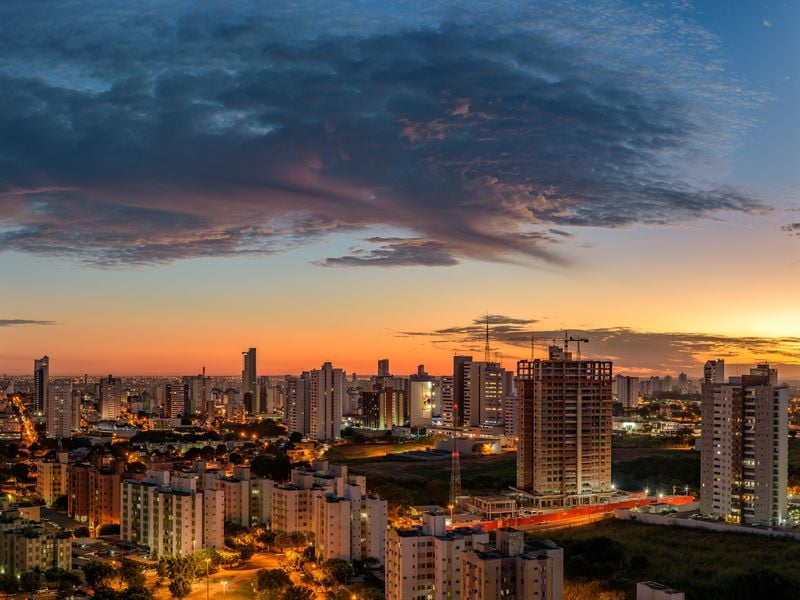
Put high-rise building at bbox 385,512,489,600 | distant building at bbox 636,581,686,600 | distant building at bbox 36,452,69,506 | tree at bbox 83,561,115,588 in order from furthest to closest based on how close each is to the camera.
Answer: distant building at bbox 36,452,69,506 < tree at bbox 83,561,115,588 < high-rise building at bbox 385,512,489,600 < distant building at bbox 636,581,686,600

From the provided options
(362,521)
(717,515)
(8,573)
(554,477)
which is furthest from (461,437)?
(8,573)

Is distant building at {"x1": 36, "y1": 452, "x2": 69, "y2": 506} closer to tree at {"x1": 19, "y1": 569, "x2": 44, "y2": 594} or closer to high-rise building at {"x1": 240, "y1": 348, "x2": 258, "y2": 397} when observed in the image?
tree at {"x1": 19, "y1": 569, "x2": 44, "y2": 594}

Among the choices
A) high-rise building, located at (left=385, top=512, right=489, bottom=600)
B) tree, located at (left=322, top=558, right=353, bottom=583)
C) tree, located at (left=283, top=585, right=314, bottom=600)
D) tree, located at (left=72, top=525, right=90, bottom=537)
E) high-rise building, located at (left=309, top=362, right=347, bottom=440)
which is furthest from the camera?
high-rise building, located at (left=309, top=362, right=347, bottom=440)

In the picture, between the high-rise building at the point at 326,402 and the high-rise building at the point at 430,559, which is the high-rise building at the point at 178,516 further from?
the high-rise building at the point at 326,402

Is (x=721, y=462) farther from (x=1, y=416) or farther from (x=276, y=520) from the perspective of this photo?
(x=1, y=416)

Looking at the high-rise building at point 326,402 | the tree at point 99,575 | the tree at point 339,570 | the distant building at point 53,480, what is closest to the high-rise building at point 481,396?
the high-rise building at point 326,402

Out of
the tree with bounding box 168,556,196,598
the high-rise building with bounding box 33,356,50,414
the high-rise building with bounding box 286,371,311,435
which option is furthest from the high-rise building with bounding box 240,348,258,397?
the tree with bounding box 168,556,196,598

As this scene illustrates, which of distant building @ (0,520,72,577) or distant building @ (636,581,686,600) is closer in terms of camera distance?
distant building @ (636,581,686,600)
